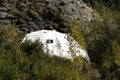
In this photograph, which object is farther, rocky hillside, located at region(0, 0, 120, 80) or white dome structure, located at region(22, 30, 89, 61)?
white dome structure, located at region(22, 30, 89, 61)

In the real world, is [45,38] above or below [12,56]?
below

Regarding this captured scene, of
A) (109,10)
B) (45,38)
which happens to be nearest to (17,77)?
(45,38)

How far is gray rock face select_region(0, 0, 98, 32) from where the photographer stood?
30.8 ft

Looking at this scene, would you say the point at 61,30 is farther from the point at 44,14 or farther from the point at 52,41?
the point at 52,41

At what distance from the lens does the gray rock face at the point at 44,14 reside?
369 inches

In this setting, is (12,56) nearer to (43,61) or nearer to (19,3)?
(43,61)

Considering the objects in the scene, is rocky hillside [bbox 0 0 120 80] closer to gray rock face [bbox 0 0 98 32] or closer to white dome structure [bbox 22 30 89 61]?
gray rock face [bbox 0 0 98 32]

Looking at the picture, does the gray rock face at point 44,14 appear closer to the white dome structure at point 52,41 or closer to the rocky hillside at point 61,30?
the rocky hillside at point 61,30

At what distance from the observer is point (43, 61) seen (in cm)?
705

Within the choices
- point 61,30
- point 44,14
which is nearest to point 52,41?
point 61,30

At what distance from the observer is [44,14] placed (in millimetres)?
9805

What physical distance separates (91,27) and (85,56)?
184 cm

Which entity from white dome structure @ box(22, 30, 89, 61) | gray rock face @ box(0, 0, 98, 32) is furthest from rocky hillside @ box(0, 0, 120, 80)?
white dome structure @ box(22, 30, 89, 61)

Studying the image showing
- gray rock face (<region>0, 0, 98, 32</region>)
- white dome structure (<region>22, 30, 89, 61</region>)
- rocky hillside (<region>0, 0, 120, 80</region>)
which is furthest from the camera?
gray rock face (<region>0, 0, 98, 32</region>)
